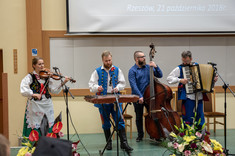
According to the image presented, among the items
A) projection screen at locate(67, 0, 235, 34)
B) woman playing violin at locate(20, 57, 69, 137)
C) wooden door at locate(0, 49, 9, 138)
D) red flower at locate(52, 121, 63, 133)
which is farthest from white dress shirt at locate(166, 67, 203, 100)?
wooden door at locate(0, 49, 9, 138)

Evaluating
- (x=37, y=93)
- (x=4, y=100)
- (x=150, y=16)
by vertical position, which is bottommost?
(x=4, y=100)

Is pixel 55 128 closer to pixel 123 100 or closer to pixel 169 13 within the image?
pixel 123 100

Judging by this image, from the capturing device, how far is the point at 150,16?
6.08 m

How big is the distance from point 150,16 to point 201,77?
6.26ft

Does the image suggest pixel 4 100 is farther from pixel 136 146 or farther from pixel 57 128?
pixel 57 128

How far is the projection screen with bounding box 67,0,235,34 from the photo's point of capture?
19.5 feet

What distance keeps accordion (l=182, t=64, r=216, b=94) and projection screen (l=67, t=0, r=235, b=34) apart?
155cm

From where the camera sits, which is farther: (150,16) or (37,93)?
(150,16)

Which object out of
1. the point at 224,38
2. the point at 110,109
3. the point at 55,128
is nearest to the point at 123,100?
the point at 110,109

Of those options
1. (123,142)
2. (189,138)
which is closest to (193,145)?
(189,138)

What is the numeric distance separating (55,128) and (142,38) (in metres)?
3.89

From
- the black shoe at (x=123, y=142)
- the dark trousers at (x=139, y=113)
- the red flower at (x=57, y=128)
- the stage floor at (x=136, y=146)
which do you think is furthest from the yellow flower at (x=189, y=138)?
the dark trousers at (x=139, y=113)

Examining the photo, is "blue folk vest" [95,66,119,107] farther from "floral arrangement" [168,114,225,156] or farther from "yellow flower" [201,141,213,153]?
"yellow flower" [201,141,213,153]

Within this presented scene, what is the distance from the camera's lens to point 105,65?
4.51 metres
